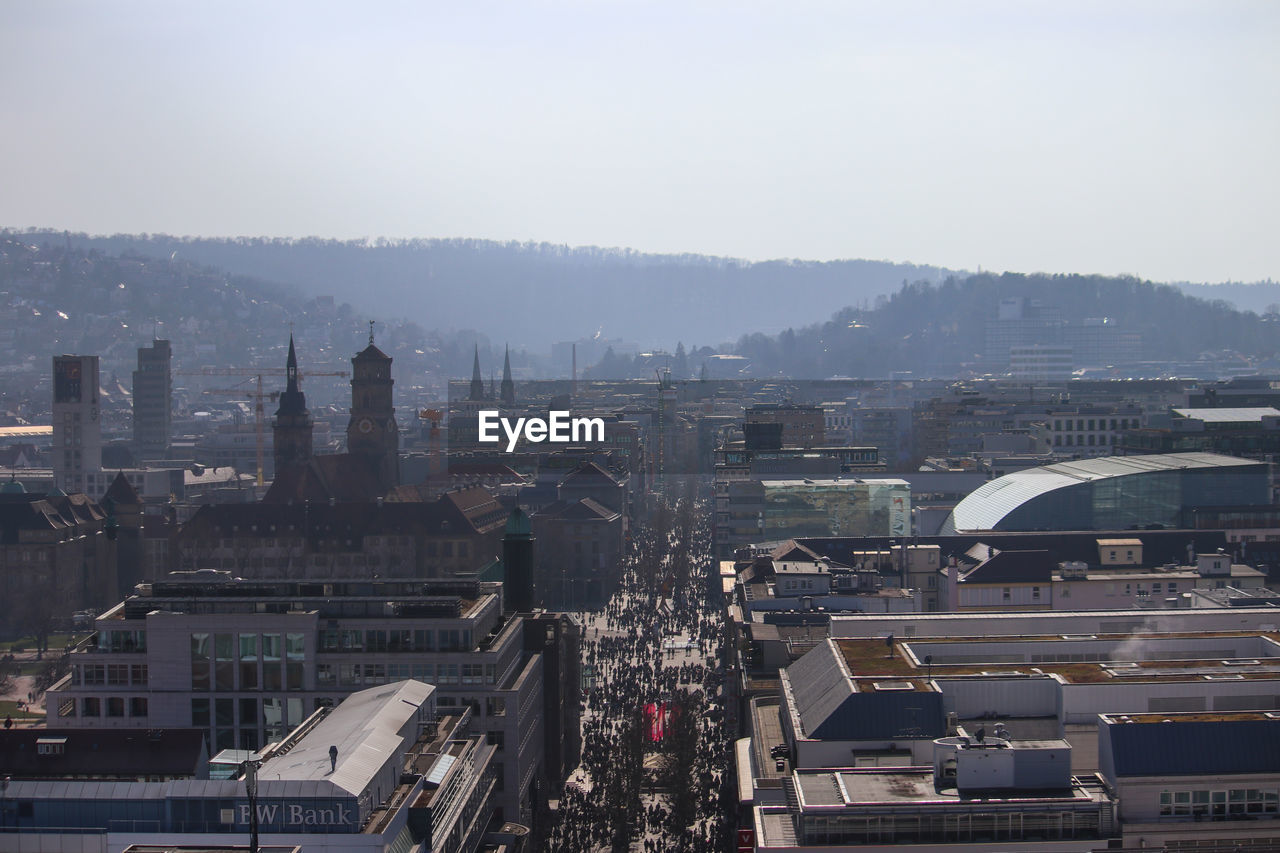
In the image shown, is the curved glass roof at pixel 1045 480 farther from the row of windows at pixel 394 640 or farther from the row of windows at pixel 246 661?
the row of windows at pixel 246 661

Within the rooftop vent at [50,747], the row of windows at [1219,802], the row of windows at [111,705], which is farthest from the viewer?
the row of windows at [111,705]

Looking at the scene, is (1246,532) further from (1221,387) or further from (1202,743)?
(1221,387)

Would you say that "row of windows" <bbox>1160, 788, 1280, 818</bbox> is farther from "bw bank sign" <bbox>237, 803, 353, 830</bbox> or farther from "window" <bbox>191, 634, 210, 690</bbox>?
"window" <bbox>191, 634, 210, 690</bbox>

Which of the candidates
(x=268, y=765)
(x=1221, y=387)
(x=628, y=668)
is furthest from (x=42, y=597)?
(x=1221, y=387)

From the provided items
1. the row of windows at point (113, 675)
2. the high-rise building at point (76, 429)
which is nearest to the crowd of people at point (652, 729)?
the row of windows at point (113, 675)

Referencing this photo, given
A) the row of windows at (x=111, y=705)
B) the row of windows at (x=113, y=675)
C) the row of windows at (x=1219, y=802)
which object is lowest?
the row of windows at (x=111, y=705)
